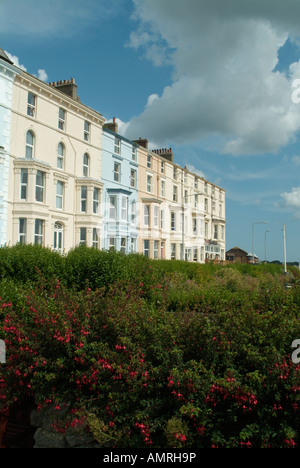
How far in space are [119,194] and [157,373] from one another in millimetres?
27703

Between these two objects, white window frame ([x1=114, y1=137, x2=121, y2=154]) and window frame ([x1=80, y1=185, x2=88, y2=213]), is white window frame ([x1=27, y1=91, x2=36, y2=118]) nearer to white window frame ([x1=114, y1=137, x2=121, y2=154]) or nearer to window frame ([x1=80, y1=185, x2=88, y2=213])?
window frame ([x1=80, y1=185, x2=88, y2=213])

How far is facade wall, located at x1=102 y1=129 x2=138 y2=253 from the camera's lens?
3216 cm

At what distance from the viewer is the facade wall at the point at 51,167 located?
2367 cm

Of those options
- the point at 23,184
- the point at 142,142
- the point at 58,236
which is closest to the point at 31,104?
the point at 23,184

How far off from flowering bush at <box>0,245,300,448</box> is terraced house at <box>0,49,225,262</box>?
1060 centimetres

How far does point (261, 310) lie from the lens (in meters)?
8.26

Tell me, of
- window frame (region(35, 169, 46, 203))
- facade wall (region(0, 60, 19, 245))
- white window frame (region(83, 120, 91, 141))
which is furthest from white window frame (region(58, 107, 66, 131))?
facade wall (region(0, 60, 19, 245))

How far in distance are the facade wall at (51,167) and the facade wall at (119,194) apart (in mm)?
1269

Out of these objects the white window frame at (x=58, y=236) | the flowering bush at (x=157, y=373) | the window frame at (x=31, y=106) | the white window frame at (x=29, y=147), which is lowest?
the flowering bush at (x=157, y=373)

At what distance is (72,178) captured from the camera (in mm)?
28547

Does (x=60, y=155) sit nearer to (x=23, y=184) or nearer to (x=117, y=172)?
(x=23, y=184)

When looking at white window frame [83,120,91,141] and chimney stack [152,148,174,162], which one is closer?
white window frame [83,120,91,141]

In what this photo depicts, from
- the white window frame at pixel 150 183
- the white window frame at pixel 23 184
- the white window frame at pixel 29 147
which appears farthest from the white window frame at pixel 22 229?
the white window frame at pixel 150 183

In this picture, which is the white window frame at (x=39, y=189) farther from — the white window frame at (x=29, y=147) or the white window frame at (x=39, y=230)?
the white window frame at (x=39, y=230)
